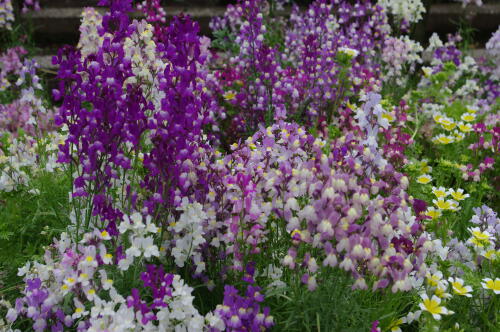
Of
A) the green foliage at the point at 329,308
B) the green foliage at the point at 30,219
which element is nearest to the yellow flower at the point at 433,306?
the green foliage at the point at 329,308

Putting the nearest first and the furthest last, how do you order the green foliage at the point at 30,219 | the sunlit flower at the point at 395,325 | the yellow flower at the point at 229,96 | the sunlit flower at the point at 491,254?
1. the sunlit flower at the point at 395,325
2. the sunlit flower at the point at 491,254
3. the green foliage at the point at 30,219
4. the yellow flower at the point at 229,96

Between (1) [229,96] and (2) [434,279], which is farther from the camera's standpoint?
(1) [229,96]

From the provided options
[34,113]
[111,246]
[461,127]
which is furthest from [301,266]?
[461,127]

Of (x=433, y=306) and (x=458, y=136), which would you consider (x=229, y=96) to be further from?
(x=433, y=306)

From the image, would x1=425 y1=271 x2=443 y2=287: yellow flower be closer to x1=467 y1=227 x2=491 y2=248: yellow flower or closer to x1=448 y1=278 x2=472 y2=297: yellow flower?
x1=448 y1=278 x2=472 y2=297: yellow flower

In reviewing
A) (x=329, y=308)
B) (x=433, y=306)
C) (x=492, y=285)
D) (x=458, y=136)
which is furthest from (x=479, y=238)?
(x=458, y=136)

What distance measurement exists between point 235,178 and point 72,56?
0.80 meters

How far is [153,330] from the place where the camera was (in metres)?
2.10

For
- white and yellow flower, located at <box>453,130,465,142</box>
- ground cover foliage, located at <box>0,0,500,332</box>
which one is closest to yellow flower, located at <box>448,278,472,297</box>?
ground cover foliage, located at <box>0,0,500,332</box>

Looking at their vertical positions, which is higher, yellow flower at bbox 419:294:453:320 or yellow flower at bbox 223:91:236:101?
yellow flower at bbox 223:91:236:101

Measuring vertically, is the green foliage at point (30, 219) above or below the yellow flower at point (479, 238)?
below

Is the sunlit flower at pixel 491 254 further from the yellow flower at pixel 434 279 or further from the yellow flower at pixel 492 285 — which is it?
the yellow flower at pixel 434 279

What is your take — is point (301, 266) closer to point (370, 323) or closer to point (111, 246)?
point (370, 323)

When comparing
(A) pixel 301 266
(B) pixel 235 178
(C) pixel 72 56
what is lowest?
(A) pixel 301 266
